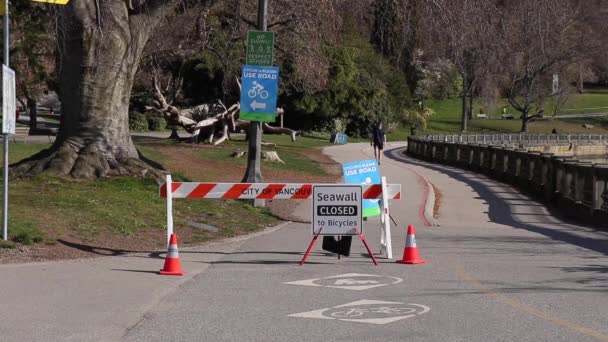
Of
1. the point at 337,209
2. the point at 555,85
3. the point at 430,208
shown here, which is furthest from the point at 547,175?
the point at 555,85

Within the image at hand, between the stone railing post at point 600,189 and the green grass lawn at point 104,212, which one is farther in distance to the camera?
the stone railing post at point 600,189

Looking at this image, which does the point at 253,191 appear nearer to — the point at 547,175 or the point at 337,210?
the point at 337,210

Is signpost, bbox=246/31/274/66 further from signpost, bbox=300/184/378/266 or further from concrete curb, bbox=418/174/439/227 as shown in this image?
signpost, bbox=300/184/378/266

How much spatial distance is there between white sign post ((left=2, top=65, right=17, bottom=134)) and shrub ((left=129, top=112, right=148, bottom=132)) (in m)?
49.2

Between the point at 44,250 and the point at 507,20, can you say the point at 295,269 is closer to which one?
the point at 44,250

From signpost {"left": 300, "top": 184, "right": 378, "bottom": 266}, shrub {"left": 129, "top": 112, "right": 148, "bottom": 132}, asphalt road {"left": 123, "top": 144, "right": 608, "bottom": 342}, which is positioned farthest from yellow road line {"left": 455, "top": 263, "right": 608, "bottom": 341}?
shrub {"left": 129, "top": 112, "right": 148, "bottom": 132}

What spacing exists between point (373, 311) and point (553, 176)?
16.7m

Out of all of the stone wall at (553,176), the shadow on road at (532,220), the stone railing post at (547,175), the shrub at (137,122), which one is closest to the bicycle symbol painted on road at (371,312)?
the shadow on road at (532,220)

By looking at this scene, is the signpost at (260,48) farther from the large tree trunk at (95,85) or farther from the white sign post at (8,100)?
the white sign post at (8,100)

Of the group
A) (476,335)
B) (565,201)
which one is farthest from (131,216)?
(565,201)

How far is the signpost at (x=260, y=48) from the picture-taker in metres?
19.0

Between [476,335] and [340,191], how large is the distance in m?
4.83

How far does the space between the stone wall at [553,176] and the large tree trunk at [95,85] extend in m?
9.76

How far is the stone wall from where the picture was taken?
19.9 meters
